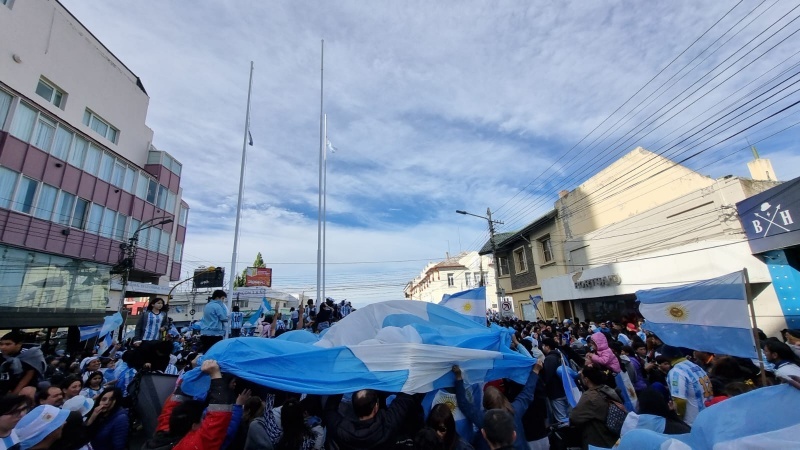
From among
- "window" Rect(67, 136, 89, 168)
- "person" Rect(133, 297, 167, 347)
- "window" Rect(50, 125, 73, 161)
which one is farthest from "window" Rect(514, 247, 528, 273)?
"window" Rect(50, 125, 73, 161)

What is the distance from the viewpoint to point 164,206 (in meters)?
24.0

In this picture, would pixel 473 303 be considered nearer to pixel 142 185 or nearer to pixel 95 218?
pixel 95 218

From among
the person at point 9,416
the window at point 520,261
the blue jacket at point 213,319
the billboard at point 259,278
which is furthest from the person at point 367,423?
the billboard at point 259,278

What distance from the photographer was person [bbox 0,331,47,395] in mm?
4160

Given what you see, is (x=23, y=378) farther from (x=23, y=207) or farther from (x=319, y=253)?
(x=23, y=207)

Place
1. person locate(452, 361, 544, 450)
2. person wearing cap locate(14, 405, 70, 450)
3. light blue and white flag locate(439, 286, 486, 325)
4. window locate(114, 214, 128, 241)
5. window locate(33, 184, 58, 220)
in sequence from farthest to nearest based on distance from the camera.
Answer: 1. window locate(114, 214, 128, 241)
2. window locate(33, 184, 58, 220)
3. light blue and white flag locate(439, 286, 486, 325)
4. person locate(452, 361, 544, 450)
5. person wearing cap locate(14, 405, 70, 450)

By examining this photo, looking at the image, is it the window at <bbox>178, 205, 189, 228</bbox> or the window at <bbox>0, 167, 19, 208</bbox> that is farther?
the window at <bbox>178, 205, 189, 228</bbox>

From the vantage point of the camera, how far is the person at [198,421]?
2.92 m

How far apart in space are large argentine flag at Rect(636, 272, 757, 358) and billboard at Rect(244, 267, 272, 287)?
166 feet

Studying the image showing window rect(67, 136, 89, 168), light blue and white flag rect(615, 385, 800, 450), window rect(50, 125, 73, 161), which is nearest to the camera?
light blue and white flag rect(615, 385, 800, 450)

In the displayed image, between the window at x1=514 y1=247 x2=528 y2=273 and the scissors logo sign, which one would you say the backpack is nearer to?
the scissors logo sign

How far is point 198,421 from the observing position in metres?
3.26

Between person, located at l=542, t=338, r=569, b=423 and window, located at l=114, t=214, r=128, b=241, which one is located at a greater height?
window, located at l=114, t=214, r=128, b=241

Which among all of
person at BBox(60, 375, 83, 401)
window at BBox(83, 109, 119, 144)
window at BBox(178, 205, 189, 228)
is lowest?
person at BBox(60, 375, 83, 401)
